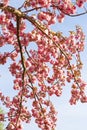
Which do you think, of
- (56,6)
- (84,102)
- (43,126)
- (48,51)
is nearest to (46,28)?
(56,6)

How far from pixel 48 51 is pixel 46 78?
3.92 ft

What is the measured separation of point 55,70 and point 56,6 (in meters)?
2.28

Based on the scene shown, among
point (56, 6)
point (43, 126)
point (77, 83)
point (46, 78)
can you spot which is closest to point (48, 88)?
point (46, 78)

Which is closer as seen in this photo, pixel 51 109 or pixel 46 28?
pixel 46 28

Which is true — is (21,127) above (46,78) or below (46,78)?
below

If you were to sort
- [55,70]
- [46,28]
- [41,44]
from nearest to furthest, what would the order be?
[46,28]
[41,44]
[55,70]

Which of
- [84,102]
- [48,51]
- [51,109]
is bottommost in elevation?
[84,102]

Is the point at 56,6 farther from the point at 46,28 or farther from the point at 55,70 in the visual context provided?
the point at 55,70

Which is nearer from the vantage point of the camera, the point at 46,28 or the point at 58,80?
the point at 46,28

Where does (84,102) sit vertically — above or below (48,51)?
below

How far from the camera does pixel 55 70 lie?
40.0ft

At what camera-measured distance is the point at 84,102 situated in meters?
11.0

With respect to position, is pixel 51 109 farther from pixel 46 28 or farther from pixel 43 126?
pixel 46 28

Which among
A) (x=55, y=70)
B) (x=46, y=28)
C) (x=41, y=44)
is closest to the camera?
(x=46, y=28)
